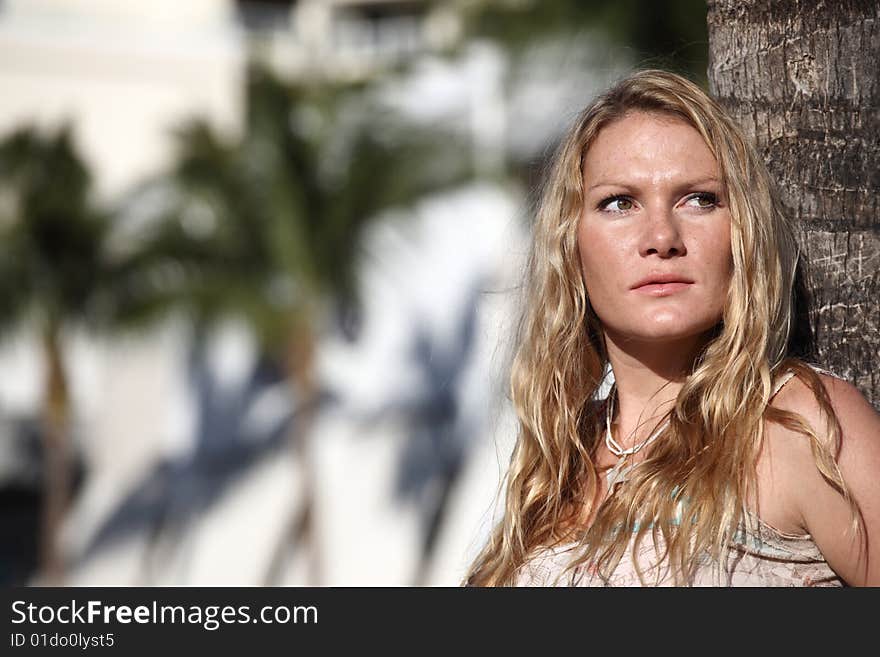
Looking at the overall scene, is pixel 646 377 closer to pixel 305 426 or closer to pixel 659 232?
pixel 659 232

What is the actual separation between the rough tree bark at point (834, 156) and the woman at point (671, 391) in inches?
6.2

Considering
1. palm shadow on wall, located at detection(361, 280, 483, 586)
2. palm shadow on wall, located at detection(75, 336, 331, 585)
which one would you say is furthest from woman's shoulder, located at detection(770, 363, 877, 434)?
palm shadow on wall, located at detection(75, 336, 331, 585)

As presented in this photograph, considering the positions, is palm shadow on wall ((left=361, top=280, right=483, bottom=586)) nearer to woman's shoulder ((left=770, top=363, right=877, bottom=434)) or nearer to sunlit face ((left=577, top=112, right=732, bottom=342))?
sunlit face ((left=577, top=112, right=732, bottom=342))

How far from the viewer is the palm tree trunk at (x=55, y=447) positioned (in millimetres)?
20016

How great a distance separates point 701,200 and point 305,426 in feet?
53.8

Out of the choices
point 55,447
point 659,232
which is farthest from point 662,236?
point 55,447

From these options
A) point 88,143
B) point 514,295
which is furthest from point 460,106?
point 514,295

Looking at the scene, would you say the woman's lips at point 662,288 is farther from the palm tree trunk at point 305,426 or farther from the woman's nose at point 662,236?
the palm tree trunk at point 305,426

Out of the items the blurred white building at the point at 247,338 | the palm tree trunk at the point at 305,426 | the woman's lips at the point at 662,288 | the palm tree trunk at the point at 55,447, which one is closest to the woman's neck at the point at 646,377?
the woman's lips at the point at 662,288

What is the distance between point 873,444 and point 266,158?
56.6 ft

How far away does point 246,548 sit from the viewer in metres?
19.9

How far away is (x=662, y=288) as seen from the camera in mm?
2535

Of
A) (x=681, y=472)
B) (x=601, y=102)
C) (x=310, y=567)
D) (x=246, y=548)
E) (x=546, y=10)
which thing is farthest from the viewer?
(x=246, y=548)

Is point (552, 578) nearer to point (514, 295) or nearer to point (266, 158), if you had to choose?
point (514, 295)
